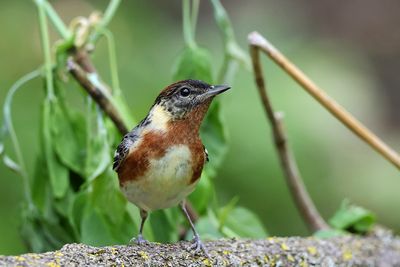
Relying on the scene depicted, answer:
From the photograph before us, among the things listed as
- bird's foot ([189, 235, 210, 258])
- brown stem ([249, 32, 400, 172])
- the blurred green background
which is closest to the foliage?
brown stem ([249, 32, 400, 172])

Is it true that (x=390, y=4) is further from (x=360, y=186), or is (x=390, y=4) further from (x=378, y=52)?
(x=360, y=186)

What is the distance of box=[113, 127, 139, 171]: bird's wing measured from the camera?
7.72 ft

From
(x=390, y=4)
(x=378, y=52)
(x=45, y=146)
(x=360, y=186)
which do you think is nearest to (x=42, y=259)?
(x=45, y=146)

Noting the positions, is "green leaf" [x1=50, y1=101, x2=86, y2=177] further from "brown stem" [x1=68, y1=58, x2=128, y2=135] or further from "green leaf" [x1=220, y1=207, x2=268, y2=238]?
"green leaf" [x1=220, y1=207, x2=268, y2=238]

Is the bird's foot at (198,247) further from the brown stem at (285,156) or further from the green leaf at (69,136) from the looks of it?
the brown stem at (285,156)

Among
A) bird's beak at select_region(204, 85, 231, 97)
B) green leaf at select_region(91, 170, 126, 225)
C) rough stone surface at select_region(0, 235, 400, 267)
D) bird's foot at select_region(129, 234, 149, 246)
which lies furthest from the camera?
green leaf at select_region(91, 170, 126, 225)

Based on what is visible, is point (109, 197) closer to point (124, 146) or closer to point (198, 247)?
point (124, 146)

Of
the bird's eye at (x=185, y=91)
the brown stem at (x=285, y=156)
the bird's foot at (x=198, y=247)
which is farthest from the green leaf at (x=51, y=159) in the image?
the brown stem at (x=285, y=156)

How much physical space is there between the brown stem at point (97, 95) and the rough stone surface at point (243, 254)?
1.68 ft

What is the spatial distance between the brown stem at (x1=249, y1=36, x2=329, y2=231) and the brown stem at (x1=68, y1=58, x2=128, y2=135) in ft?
1.57

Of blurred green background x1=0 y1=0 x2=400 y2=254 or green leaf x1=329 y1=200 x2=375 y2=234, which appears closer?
green leaf x1=329 y1=200 x2=375 y2=234

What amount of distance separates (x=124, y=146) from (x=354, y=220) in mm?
871

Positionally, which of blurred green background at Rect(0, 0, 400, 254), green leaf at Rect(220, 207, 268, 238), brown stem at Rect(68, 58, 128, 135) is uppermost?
blurred green background at Rect(0, 0, 400, 254)

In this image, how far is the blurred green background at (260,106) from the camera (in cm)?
412
